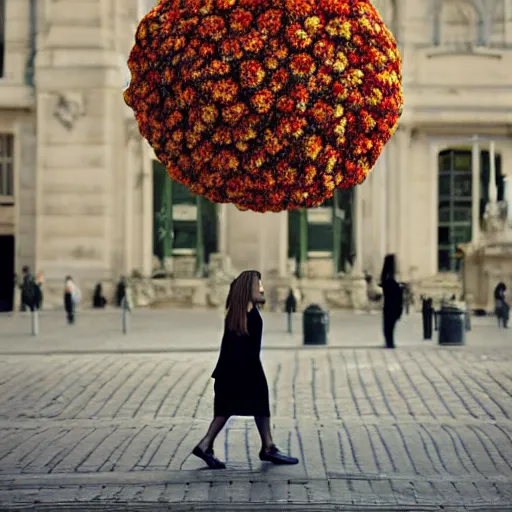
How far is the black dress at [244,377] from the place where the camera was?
27.7ft

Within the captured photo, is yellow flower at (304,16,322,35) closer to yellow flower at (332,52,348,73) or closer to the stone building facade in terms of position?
yellow flower at (332,52,348,73)

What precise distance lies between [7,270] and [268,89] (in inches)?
933

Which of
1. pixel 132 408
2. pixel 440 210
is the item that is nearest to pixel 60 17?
pixel 440 210

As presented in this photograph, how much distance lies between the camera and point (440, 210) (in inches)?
1256

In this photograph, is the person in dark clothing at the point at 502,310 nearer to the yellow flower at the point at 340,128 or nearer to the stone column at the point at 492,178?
the stone column at the point at 492,178

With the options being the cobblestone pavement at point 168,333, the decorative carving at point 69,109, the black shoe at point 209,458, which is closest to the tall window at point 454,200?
the cobblestone pavement at point 168,333

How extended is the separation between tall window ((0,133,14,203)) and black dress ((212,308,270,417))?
78.7ft

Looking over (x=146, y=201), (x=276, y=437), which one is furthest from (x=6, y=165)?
(x=276, y=437)

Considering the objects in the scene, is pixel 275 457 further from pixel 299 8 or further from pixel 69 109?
pixel 69 109

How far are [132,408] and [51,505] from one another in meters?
4.50

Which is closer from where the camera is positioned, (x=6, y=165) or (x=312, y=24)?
(x=312, y=24)

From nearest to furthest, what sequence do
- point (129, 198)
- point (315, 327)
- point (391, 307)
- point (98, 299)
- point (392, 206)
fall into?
point (391, 307) < point (315, 327) < point (98, 299) < point (129, 198) < point (392, 206)

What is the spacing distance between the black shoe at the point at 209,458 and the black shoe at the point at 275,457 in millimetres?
332

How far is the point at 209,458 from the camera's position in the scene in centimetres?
838
